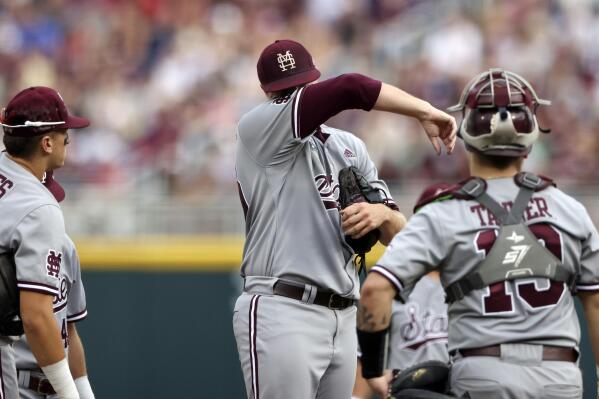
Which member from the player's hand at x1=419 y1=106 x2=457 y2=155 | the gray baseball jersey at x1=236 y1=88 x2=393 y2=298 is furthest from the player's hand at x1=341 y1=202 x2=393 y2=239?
the player's hand at x1=419 y1=106 x2=457 y2=155

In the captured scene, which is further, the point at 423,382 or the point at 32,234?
the point at 32,234

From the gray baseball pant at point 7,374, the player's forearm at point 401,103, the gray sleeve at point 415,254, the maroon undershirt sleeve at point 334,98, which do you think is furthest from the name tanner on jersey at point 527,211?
the gray baseball pant at point 7,374

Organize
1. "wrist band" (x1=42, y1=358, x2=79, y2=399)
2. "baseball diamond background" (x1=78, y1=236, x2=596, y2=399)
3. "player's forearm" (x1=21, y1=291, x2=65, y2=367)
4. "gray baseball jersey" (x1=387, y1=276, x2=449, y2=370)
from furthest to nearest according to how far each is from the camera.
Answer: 1. "baseball diamond background" (x1=78, y1=236, x2=596, y2=399)
2. "gray baseball jersey" (x1=387, y1=276, x2=449, y2=370)
3. "wrist band" (x1=42, y1=358, x2=79, y2=399)
4. "player's forearm" (x1=21, y1=291, x2=65, y2=367)

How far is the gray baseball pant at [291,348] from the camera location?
15.6ft

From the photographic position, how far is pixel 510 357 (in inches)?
157

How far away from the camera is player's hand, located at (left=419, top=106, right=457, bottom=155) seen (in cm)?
445

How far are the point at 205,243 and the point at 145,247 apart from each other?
54 centimetres

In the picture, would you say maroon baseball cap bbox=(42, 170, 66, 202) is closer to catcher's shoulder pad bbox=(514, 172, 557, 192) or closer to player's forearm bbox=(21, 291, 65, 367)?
player's forearm bbox=(21, 291, 65, 367)

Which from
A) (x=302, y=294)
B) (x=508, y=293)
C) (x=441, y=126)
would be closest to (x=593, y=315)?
(x=508, y=293)

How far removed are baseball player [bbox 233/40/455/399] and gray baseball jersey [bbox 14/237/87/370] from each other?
0.77 meters

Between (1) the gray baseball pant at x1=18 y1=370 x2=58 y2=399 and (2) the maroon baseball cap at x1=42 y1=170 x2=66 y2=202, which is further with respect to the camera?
(2) the maroon baseball cap at x1=42 y1=170 x2=66 y2=202

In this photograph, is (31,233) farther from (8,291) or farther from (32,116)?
(32,116)

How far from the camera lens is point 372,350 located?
4273mm

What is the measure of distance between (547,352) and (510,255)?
38 centimetres
